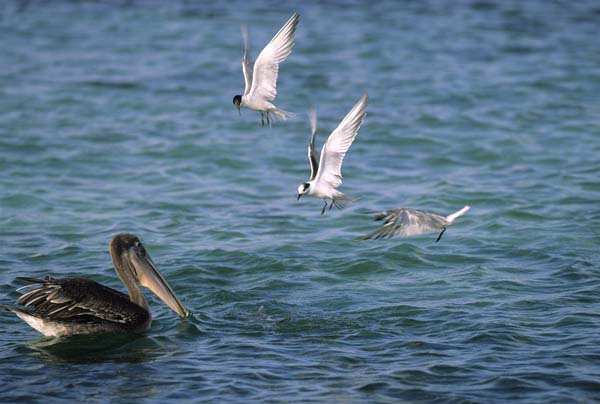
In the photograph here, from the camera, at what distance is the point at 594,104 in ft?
59.0

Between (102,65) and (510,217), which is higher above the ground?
(102,65)

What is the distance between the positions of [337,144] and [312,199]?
192 inches

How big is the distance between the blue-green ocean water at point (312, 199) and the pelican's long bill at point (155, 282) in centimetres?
18

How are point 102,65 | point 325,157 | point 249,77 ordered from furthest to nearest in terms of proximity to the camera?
point 102,65 < point 249,77 < point 325,157

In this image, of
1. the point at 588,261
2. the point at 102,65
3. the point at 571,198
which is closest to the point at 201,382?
the point at 588,261

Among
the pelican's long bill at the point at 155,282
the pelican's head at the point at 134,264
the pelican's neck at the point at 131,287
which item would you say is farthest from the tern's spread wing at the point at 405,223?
the pelican's neck at the point at 131,287

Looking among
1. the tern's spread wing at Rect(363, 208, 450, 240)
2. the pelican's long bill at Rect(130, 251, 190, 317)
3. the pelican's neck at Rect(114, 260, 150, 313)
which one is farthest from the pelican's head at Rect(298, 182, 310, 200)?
the pelican's neck at Rect(114, 260, 150, 313)

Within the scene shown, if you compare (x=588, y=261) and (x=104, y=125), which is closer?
(x=588, y=261)

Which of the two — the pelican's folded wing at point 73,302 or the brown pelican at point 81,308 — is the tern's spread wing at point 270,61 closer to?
the brown pelican at point 81,308

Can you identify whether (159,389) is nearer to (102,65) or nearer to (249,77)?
(249,77)

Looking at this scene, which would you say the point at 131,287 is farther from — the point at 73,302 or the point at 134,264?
the point at 73,302

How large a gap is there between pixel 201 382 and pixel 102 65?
45.3ft

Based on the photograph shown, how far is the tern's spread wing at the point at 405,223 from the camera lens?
824 cm

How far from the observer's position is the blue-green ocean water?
8289mm
